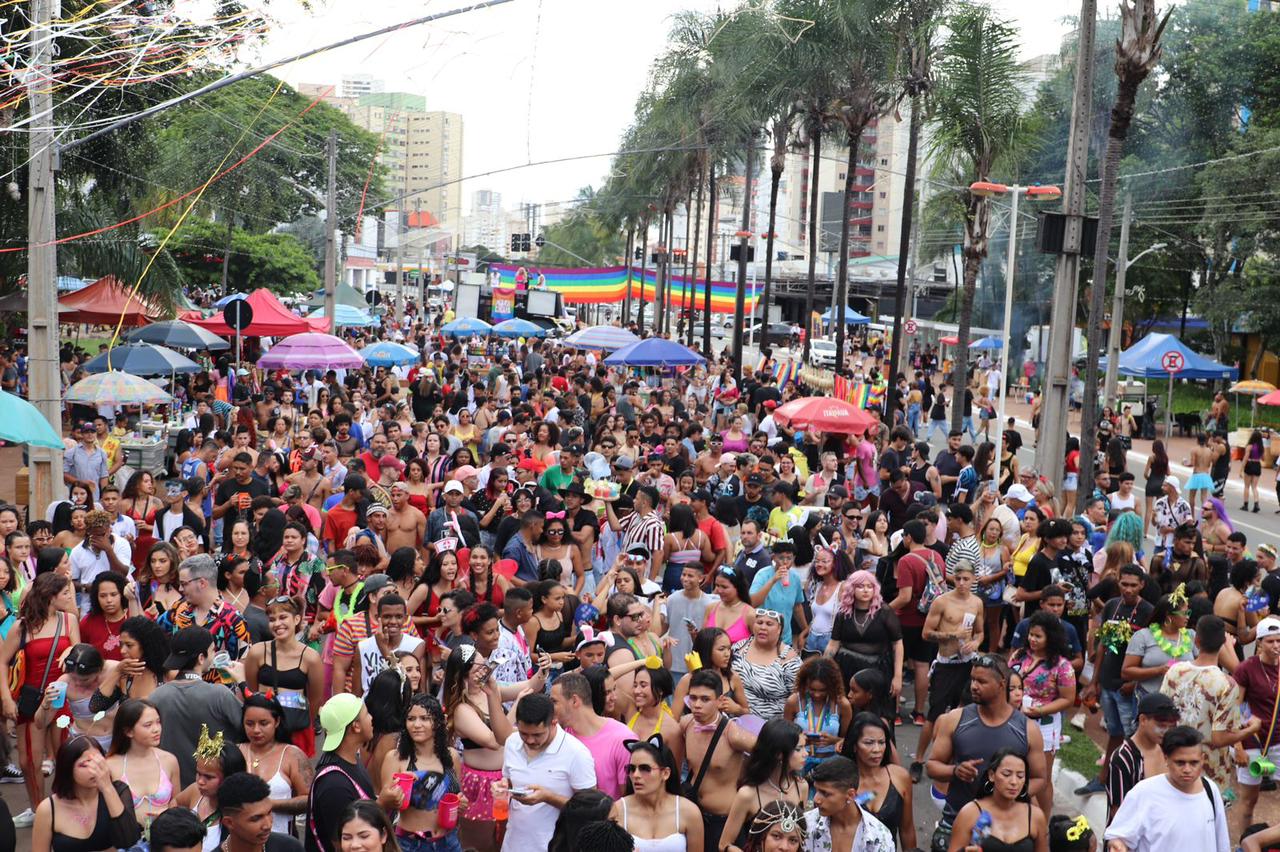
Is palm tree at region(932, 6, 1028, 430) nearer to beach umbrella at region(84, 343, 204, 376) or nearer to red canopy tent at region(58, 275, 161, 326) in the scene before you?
beach umbrella at region(84, 343, 204, 376)

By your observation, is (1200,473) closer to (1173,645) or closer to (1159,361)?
(1173,645)

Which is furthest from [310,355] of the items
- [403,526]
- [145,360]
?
[403,526]

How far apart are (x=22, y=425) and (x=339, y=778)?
6.16 metres

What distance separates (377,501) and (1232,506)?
60.6 feet

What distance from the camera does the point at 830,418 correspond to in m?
15.4

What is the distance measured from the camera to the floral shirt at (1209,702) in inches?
300

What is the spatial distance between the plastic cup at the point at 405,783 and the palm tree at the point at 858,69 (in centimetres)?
2544

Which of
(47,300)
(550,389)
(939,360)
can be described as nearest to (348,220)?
(939,360)

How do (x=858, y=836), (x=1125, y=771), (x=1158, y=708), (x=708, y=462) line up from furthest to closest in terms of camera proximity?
(x=708, y=462), (x=1125, y=771), (x=1158, y=708), (x=858, y=836)

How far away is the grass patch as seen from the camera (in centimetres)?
940

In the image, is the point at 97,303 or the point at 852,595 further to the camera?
the point at 97,303

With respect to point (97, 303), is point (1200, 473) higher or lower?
lower

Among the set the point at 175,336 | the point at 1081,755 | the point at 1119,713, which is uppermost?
the point at 175,336

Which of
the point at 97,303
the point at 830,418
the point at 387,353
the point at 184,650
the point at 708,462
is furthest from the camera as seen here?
the point at 387,353
